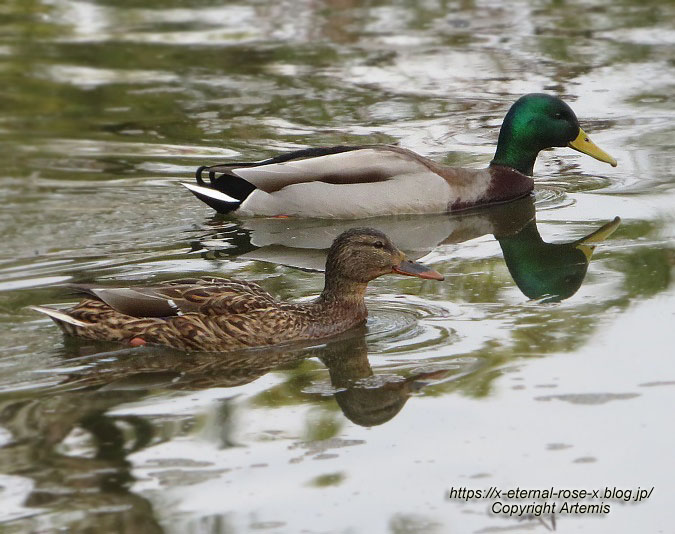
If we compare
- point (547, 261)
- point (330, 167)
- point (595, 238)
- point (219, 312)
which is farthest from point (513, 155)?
point (219, 312)

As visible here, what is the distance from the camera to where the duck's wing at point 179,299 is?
753 centimetres

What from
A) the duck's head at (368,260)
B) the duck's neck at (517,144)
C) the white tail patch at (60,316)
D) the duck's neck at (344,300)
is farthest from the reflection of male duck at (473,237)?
the white tail patch at (60,316)

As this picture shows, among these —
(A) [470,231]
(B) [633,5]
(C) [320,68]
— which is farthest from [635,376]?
(B) [633,5]

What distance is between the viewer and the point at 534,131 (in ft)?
38.2

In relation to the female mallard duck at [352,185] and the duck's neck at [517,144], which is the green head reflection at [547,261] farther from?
the duck's neck at [517,144]

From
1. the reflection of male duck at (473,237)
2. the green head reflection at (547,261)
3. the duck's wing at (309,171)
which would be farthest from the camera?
the duck's wing at (309,171)

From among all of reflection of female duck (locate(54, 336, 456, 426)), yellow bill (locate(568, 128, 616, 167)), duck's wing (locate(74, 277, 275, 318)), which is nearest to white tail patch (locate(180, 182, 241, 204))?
yellow bill (locate(568, 128, 616, 167))

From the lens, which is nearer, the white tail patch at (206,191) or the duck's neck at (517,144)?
the white tail patch at (206,191)

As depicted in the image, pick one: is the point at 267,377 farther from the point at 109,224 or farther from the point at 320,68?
the point at 320,68

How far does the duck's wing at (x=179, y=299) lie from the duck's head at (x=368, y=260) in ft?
1.57

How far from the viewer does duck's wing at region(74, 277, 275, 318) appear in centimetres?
753

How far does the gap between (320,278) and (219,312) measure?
1594mm

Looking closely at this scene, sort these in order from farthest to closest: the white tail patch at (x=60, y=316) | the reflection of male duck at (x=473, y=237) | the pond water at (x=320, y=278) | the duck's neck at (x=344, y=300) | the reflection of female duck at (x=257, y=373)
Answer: the reflection of male duck at (x=473, y=237) < the duck's neck at (x=344, y=300) < the white tail patch at (x=60, y=316) < the reflection of female duck at (x=257, y=373) < the pond water at (x=320, y=278)

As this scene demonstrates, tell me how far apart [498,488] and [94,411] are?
2.04 metres
